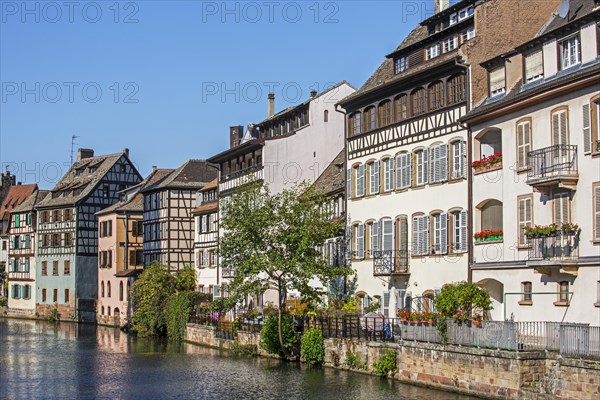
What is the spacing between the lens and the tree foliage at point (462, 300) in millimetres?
31562

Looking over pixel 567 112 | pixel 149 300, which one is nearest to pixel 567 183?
pixel 567 112

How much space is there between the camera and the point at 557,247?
2978 cm

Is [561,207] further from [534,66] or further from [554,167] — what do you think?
[534,66]

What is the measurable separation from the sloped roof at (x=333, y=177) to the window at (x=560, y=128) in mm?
17926

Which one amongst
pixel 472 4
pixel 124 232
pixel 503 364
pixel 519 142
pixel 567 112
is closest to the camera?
pixel 503 364

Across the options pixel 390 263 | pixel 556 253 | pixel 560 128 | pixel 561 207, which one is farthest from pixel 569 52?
pixel 390 263

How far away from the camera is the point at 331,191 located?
48375 mm

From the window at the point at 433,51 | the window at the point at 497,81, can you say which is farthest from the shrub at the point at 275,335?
the window at the point at 497,81

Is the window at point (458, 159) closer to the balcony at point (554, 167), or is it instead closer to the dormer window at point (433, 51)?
the dormer window at point (433, 51)

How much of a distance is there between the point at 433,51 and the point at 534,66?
27.8ft

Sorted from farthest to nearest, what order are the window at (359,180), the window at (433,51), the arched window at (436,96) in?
the window at (359,180)
the window at (433,51)
the arched window at (436,96)

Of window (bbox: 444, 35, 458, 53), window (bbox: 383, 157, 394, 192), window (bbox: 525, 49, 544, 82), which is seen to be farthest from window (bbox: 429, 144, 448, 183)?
window (bbox: 525, 49, 544, 82)

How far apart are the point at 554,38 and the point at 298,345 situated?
1667 cm

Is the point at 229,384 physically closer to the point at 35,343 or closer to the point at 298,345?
the point at 298,345
